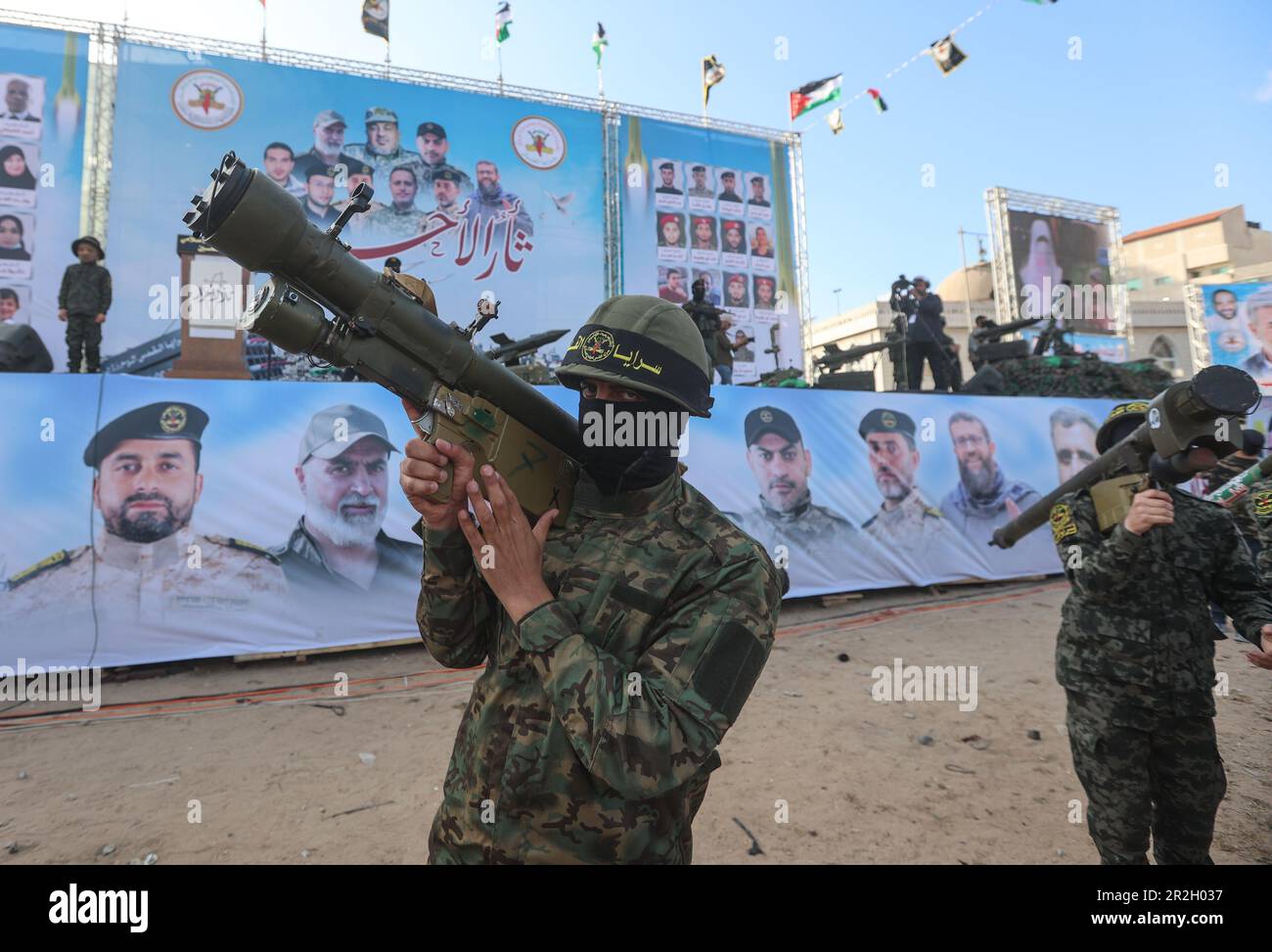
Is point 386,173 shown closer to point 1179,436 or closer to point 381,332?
point 381,332

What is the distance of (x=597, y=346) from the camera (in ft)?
4.49

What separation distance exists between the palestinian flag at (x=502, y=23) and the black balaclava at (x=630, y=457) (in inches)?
656

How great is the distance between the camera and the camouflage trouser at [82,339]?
7.78 m

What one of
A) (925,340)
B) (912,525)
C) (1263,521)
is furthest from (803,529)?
(925,340)

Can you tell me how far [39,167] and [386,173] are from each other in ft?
17.5

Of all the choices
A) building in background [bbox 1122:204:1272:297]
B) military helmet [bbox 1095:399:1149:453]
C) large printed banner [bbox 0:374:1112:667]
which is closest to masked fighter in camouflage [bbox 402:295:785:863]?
military helmet [bbox 1095:399:1149:453]

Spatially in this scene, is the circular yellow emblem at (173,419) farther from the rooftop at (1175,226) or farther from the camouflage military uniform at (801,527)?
the rooftop at (1175,226)

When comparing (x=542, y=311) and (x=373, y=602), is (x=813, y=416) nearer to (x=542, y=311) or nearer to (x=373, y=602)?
(x=373, y=602)

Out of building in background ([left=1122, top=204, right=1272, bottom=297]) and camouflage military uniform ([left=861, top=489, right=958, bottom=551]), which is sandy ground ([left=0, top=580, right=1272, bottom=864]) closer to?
camouflage military uniform ([left=861, top=489, right=958, bottom=551])

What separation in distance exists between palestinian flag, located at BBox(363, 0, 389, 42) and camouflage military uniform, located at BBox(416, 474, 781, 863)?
15879 mm

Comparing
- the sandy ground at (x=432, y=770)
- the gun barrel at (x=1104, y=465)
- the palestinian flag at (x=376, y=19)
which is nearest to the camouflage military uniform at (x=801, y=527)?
the sandy ground at (x=432, y=770)
